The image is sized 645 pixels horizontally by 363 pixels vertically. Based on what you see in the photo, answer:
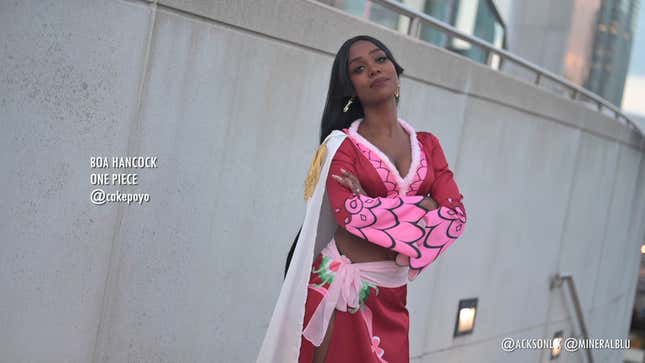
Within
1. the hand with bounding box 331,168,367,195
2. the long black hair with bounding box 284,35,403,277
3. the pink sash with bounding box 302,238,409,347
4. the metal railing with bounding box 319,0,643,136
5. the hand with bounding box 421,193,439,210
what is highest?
the metal railing with bounding box 319,0,643,136

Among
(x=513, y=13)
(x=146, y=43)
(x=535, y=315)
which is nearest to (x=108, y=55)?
(x=146, y=43)

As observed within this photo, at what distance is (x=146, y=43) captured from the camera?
342cm

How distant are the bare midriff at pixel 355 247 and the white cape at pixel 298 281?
0.08 meters

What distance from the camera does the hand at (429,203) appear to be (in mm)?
3102

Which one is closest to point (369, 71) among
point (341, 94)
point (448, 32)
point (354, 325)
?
point (341, 94)

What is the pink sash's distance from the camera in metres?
3.11

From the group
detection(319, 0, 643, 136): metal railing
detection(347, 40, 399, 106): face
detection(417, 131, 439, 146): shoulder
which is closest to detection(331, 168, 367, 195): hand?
detection(347, 40, 399, 106): face

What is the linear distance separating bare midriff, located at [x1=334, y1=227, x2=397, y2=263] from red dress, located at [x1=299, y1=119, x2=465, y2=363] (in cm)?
7

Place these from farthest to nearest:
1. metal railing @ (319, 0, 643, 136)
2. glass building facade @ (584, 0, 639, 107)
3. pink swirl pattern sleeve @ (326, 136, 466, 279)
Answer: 1. glass building facade @ (584, 0, 639, 107)
2. metal railing @ (319, 0, 643, 136)
3. pink swirl pattern sleeve @ (326, 136, 466, 279)

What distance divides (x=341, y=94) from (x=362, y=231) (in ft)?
1.83

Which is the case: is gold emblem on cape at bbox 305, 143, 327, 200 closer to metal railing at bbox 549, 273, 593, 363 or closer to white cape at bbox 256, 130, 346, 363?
white cape at bbox 256, 130, 346, 363

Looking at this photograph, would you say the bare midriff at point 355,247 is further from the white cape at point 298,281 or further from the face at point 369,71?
the face at point 369,71

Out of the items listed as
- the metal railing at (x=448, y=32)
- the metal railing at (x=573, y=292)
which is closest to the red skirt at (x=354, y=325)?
the metal railing at (x=448, y=32)

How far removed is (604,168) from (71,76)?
6.54 metres
